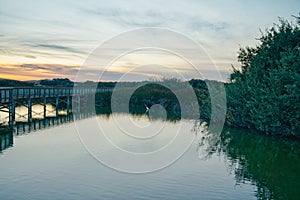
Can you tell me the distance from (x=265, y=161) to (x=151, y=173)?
20.8 feet

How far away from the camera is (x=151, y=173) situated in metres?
14.9

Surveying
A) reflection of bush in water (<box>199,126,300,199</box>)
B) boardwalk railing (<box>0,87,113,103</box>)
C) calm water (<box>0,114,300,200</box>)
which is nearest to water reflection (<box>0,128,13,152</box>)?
calm water (<box>0,114,300,200</box>)

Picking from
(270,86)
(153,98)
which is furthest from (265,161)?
(153,98)

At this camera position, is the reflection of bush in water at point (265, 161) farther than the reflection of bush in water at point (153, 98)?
No

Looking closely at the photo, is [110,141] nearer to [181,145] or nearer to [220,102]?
[181,145]

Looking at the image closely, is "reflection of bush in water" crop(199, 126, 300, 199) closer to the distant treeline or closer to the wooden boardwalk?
the distant treeline

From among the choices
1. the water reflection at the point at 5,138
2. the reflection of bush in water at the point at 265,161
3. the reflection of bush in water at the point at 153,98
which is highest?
the reflection of bush in water at the point at 153,98

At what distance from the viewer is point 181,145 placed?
71.4 ft

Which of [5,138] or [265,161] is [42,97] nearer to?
[5,138]

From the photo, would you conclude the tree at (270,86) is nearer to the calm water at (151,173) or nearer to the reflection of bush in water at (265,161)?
the reflection of bush in water at (265,161)

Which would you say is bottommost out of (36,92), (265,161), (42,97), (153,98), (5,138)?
(265,161)

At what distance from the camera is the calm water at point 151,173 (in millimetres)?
12086

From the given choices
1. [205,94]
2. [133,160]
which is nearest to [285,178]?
[133,160]

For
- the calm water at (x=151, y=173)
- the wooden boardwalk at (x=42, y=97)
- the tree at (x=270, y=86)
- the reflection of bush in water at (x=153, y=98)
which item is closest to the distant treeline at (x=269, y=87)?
the tree at (x=270, y=86)
